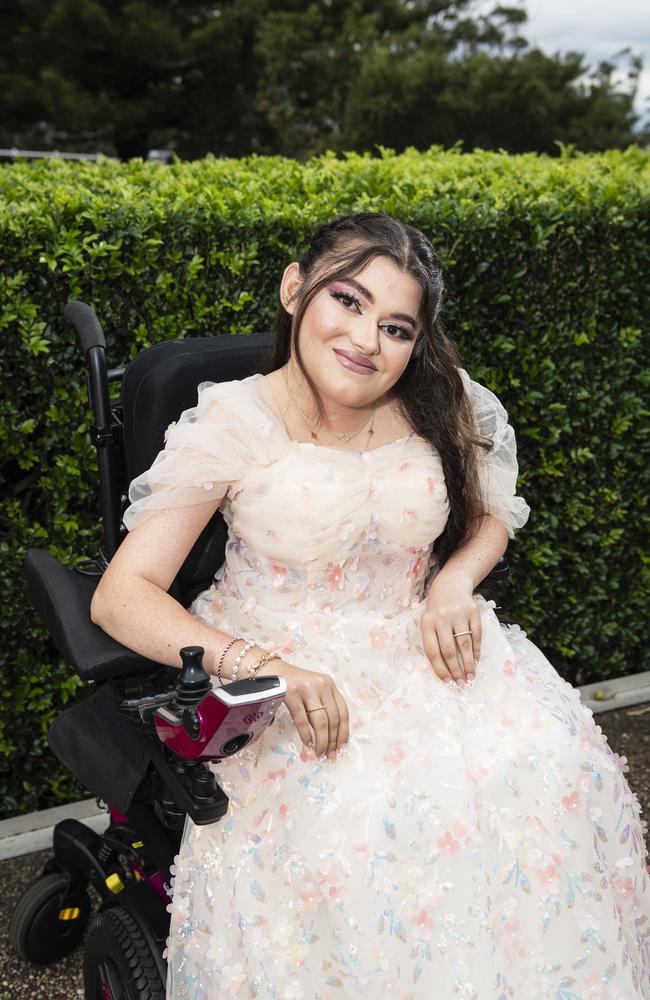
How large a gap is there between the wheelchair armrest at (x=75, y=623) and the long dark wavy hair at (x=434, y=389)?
646 millimetres

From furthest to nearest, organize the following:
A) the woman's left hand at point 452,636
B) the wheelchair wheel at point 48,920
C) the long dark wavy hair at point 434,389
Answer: the wheelchair wheel at point 48,920 → the long dark wavy hair at point 434,389 → the woman's left hand at point 452,636

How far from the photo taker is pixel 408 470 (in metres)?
2.22

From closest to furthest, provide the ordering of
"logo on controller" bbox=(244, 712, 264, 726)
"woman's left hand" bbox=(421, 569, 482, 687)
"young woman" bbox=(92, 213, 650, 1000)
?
"logo on controller" bbox=(244, 712, 264, 726), "young woman" bbox=(92, 213, 650, 1000), "woman's left hand" bbox=(421, 569, 482, 687)

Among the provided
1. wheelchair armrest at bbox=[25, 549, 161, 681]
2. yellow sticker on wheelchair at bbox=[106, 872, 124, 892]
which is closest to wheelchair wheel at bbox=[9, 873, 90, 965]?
yellow sticker on wheelchair at bbox=[106, 872, 124, 892]

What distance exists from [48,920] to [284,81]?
19149 mm

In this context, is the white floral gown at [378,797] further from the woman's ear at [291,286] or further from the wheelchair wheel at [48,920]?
the wheelchair wheel at [48,920]

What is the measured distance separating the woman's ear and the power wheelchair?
0.72ft

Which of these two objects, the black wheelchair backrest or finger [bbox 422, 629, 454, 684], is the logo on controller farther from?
the black wheelchair backrest

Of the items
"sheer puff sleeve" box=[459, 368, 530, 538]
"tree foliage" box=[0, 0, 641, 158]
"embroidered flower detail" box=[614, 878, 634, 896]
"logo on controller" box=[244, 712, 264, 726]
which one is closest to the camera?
"logo on controller" box=[244, 712, 264, 726]

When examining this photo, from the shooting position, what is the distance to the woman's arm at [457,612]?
2018 mm

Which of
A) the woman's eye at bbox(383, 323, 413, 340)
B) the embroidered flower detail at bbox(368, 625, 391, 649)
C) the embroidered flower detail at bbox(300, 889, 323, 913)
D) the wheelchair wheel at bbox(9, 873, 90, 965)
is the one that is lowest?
the wheelchair wheel at bbox(9, 873, 90, 965)

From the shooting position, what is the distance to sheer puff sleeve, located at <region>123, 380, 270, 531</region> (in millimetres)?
1999

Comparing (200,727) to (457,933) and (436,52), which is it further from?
(436,52)

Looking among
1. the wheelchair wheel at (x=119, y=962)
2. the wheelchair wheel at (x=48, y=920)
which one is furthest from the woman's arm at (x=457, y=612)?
the wheelchair wheel at (x=48, y=920)
